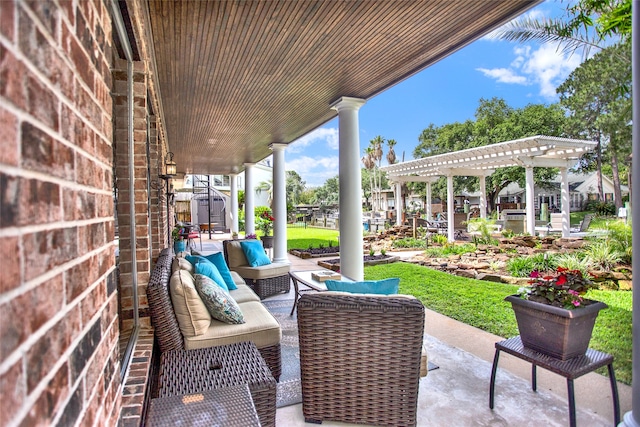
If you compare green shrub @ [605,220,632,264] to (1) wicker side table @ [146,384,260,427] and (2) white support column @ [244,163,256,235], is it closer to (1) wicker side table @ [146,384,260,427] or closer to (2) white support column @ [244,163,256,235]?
(1) wicker side table @ [146,384,260,427]

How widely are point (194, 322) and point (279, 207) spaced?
5926 mm

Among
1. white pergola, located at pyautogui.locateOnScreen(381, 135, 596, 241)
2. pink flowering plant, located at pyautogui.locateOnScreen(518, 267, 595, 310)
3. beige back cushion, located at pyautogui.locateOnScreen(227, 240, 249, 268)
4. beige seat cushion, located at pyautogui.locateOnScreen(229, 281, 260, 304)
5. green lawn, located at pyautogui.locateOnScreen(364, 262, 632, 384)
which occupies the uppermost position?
white pergola, located at pyautogui.locateOnScreen(381, 135, 596, 241)

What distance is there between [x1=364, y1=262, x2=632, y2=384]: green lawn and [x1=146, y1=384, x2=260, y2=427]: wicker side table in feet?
9.21

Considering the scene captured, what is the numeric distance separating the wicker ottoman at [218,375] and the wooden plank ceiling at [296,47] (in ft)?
8.34

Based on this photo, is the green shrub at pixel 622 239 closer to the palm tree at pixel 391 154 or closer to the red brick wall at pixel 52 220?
the red brick wall at pixel 52 220

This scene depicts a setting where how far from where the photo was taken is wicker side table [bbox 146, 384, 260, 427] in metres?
1.46

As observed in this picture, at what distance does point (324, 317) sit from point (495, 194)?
73.0ft

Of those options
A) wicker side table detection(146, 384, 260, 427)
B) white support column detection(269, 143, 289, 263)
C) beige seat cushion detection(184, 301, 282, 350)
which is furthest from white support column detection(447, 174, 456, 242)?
wicker side table detection(146, 384, 260, 427)

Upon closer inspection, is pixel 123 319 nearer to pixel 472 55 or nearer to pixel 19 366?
pixel 19 366

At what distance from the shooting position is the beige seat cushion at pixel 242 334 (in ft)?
8.23

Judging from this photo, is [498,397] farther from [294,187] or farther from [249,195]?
[294,187]

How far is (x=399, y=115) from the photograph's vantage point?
107562 mm

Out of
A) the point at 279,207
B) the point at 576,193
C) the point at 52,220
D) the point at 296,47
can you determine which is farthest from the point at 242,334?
the point at 576,193

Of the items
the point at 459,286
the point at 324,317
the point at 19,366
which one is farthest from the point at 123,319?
the point at 459,286
